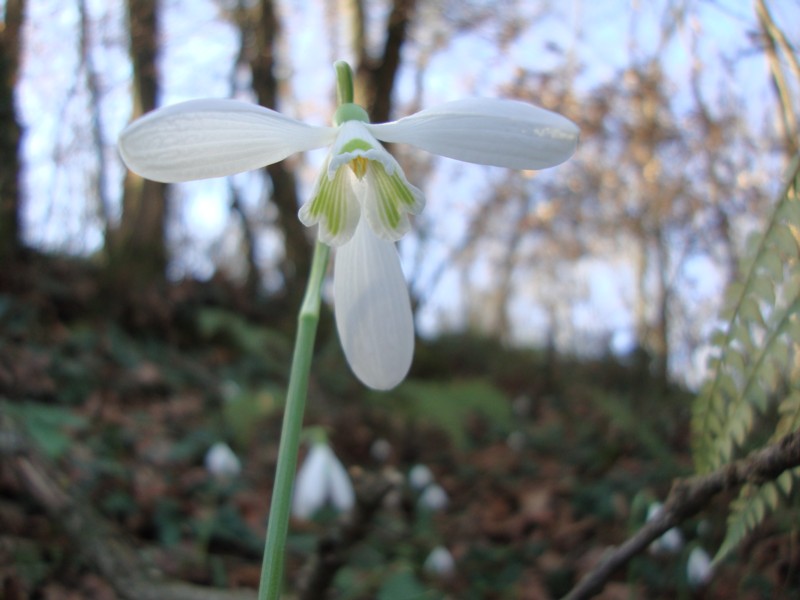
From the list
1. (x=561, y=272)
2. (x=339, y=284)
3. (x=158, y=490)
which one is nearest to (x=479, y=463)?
(x=158, y=490)

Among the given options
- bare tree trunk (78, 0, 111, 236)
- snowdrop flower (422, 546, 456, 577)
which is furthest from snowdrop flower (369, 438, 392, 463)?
bare tree trunk (78, 0, 111, 236)

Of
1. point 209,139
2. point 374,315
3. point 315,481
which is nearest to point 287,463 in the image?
point 374,315

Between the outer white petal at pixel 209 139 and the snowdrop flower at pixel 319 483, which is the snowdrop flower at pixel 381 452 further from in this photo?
the outer white petal at pixel 209 139

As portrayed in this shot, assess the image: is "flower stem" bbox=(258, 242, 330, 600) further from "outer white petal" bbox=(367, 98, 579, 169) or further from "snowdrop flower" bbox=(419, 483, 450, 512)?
"snowdrop flower" bbox=(419, 483, 450, 512)

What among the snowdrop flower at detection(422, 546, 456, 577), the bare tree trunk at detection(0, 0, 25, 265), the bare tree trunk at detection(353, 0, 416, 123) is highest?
the bare tree trunk at detection(353, 0, 416, 123)

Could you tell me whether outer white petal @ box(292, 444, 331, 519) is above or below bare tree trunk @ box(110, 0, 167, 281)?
below

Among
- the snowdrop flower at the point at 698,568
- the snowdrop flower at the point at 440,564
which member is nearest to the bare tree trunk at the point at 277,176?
the snowdrop flower at the point at 440,564

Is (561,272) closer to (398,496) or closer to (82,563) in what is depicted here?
(398,496)
